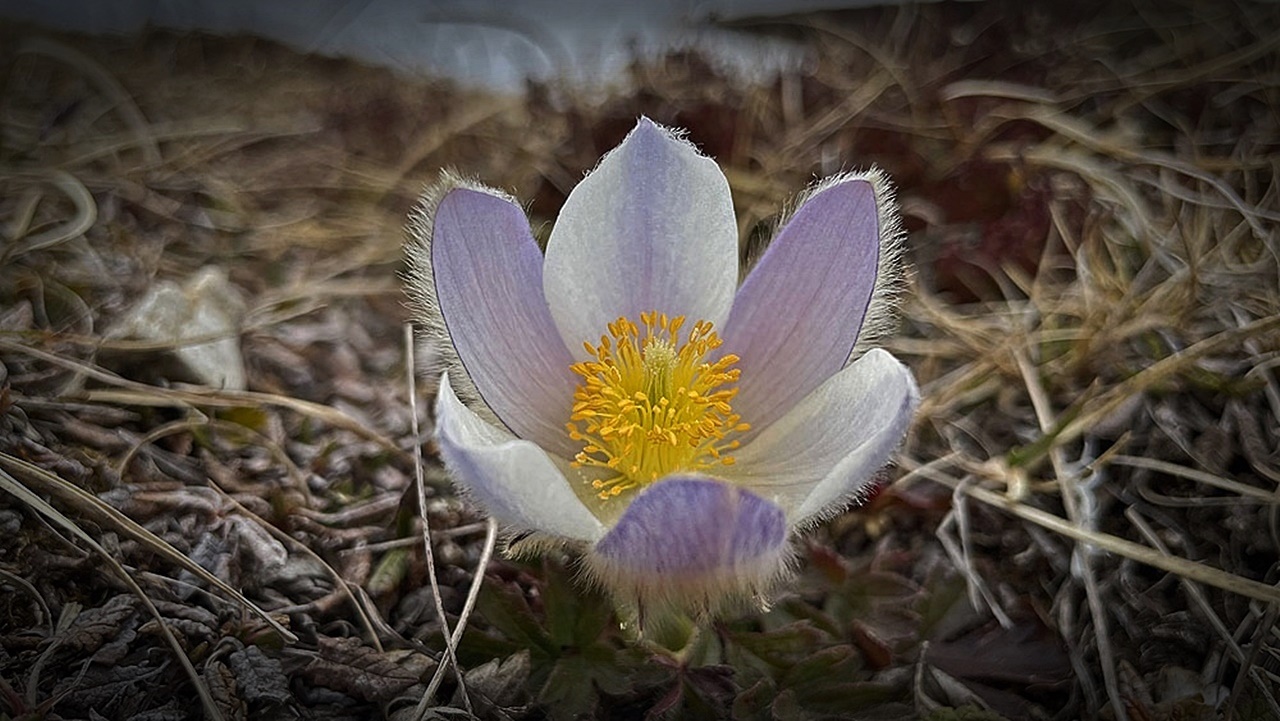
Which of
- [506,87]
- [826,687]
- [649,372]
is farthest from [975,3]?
[826,687]

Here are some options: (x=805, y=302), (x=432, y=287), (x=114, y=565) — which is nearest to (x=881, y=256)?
(x=805, y=302)

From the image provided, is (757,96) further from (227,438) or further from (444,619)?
(444,619)

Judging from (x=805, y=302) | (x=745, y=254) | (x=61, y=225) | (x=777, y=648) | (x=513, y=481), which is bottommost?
(x=777, y=648)

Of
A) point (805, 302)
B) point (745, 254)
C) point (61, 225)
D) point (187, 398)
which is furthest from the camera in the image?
point (745, 254)

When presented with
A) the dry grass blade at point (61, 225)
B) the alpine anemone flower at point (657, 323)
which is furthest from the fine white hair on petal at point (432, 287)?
the dry grass blade at point (61, 225)

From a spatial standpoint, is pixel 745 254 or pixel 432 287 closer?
pixel 432 287

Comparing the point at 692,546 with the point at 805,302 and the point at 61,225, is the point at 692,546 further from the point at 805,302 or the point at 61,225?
the point at 61,225

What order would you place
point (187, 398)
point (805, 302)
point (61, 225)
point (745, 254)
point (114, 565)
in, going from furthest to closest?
point (745, 254) < point (61, 225) < point (187, 398) < point (805, 302) < point (114, 565)
